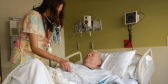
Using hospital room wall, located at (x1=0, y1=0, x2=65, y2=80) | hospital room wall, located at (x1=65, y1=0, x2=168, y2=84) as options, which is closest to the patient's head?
hospital room wall, located at (x1=65, y1=0, x2=168, y2=84)

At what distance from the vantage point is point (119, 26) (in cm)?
244

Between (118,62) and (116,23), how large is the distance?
892mm

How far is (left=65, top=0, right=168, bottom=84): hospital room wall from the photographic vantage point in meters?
2.08

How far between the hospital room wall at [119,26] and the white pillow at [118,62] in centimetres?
51

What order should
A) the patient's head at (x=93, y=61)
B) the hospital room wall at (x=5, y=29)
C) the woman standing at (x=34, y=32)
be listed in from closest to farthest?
the woman standing at (x=34, y=32) → the patient's head at (x=93, y=61) → the hospital room wall at (x=5, y=29)

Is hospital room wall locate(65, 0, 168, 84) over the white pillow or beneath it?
over

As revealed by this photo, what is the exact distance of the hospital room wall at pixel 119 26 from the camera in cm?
208

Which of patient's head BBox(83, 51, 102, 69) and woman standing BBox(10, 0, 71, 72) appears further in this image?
patient's head BBox(83, 51, 102, 69)

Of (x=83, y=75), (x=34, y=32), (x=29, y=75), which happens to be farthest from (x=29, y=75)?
(x=83, y=75)

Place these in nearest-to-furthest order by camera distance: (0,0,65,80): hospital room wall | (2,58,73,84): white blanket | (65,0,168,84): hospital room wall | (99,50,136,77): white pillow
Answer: (2,58,73,84): white blanket < (99,50,136,77): white pillow < (65,0,168,84): hospital room wall < (0,0,65,80): hospital room wall

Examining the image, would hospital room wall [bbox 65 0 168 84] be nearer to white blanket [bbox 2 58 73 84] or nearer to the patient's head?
the patient's head

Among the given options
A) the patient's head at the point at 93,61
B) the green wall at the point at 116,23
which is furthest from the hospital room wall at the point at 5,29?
the patient's head at the point at 93,61

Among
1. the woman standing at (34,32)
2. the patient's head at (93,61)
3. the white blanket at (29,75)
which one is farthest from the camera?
the patient's head at (93,61)

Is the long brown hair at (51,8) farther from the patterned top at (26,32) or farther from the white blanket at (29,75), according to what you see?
the white blanket at (29,75)
